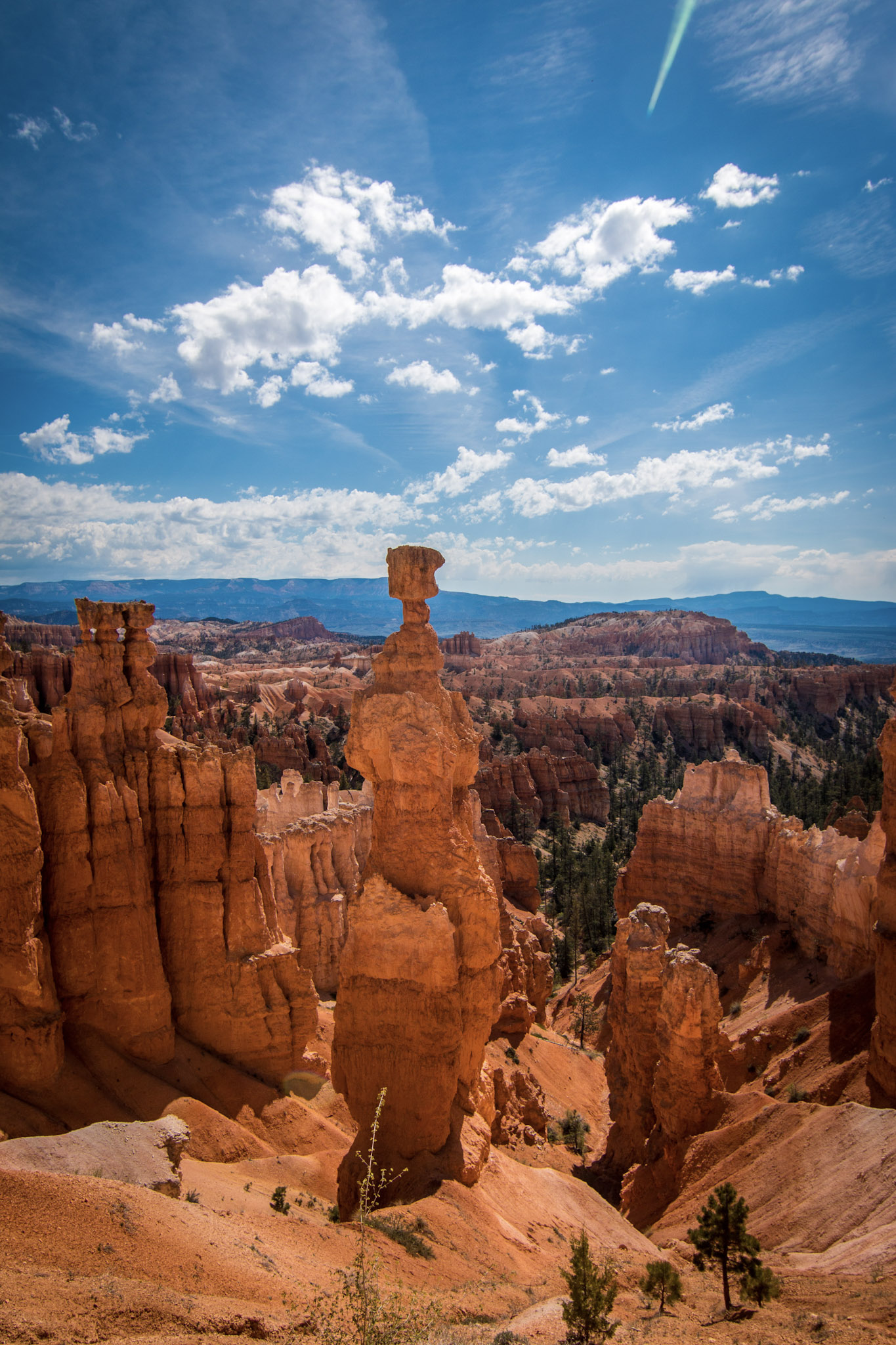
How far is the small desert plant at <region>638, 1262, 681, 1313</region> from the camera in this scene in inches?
370

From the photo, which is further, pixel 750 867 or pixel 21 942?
pixel 750 867

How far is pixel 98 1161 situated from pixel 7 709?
688cm

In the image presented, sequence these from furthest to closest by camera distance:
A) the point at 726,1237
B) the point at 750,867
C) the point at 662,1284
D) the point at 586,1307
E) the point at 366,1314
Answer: the point at 750,867 → the point at 726,1237 → the point at 662,1284 → the point at 586,1307 → the point at 366,1314

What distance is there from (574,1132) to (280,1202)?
11.0 meters

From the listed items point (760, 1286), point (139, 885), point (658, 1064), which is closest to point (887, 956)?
point (760, 1286)

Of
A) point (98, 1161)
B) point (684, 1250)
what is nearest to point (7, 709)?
point (98, 1161)

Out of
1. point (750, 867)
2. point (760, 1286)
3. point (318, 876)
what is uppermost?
point (760, 1286)

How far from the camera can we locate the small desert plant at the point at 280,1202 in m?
9.66

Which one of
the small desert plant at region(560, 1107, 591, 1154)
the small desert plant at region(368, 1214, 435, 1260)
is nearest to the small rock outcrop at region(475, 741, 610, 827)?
the small desert plant at region(560, 1107, 591, 1154)

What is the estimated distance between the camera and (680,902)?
33.1m

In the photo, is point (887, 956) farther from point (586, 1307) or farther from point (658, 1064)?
point (586, 1307)

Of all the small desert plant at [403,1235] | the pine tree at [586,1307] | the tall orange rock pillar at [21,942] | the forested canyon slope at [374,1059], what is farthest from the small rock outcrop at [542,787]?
the pine tree at [586,1307]

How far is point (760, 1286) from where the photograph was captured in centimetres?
907

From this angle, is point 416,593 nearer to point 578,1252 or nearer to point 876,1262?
point 578,1252
